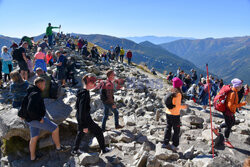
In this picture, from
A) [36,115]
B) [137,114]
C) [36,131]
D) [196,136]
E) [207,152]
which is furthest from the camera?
[137,114]

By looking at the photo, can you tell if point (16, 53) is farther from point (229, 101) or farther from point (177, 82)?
point (229, 101)

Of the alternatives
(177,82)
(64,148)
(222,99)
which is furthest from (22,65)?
(222,99)

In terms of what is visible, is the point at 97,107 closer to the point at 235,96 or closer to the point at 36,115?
the point at 36,115

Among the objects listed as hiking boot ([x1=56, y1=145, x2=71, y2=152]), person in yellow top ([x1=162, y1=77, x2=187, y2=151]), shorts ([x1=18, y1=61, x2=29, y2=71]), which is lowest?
hiking boot ([x1=56, y1=145, x2=71, y2=152])

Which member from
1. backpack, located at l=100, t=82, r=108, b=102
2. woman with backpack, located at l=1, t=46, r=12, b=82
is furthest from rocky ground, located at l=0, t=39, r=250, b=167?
woman with backpack, located at l=1, t=46, r=12, b=82

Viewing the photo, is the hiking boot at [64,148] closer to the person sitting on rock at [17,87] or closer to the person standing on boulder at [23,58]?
the person sitting on rock at [17,87]

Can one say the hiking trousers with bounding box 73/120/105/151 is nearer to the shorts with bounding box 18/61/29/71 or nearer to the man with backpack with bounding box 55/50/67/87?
the shorts with bounding box 18/61/29/71

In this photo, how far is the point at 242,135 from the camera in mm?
6906

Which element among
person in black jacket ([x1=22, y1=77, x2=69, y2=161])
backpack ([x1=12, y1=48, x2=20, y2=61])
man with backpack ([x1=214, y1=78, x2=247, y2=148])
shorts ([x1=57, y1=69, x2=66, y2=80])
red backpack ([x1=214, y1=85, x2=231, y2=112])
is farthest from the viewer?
shorts ([x1=57, y1=69, x2=66, y2=80])

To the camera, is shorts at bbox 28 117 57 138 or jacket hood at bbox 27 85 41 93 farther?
shorts at bbox 28 117 57 138

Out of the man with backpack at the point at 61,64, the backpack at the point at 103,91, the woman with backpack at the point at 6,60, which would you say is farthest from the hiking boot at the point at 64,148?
the woman with backpack at the point at 6,60

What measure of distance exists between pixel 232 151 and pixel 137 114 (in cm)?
495

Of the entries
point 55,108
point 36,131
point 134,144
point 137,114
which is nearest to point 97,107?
point 137,114

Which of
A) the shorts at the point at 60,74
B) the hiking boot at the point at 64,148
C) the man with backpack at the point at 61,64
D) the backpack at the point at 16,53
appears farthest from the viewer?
the shorts at the point at 60,74
